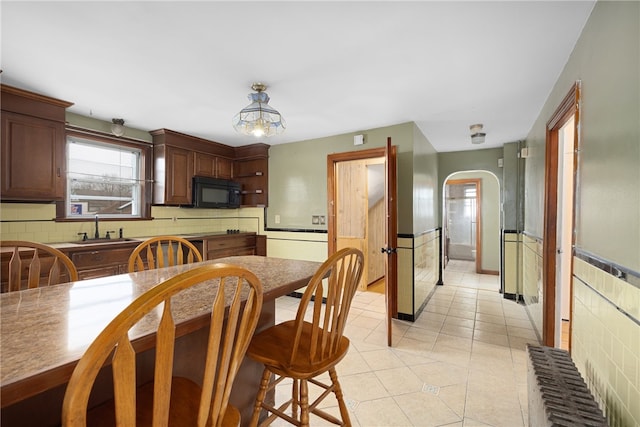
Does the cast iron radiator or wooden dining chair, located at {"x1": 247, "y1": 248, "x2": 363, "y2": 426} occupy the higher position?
wooden dining chair, located at {"x1": 247, "y1": 248, "x2": 363, "y2": 426}

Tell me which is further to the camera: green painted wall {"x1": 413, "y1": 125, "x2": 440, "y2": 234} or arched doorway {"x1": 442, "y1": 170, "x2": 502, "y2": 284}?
arched doorway {"x1": 442, "y1": 170, "x2": 502, "y2": 284}

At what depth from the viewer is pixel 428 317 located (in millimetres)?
3414

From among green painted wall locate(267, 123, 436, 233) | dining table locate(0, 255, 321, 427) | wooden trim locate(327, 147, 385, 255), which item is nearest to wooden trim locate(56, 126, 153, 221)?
green painted wall locate(267, 123, 436, 233)

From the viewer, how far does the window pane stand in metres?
3.14

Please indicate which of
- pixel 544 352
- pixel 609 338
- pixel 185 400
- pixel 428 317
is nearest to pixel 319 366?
pixel 185 400

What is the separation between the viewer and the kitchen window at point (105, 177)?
3135 millimetres

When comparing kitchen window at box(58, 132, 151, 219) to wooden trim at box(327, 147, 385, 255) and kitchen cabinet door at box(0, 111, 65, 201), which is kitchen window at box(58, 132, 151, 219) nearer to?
kitchen cabinet door at box(0, 111, 65, 201)

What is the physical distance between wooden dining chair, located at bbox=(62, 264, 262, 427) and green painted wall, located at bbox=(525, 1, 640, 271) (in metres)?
1.41

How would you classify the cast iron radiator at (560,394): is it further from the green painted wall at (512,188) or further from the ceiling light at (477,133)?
A: the green painted wall at (512,188)

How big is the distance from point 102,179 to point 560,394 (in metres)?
4.33

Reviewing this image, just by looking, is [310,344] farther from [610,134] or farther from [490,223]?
[490,223]

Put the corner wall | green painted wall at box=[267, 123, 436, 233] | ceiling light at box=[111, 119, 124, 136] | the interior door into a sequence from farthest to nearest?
green painted wall at box=[267, 123, 436, 233] < ceiling light at box=[111, 119, 124, 136] < the interior door < the corner wall

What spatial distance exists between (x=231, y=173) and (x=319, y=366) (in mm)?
3868

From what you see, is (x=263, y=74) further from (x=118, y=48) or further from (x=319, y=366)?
(x=319, y=366)
